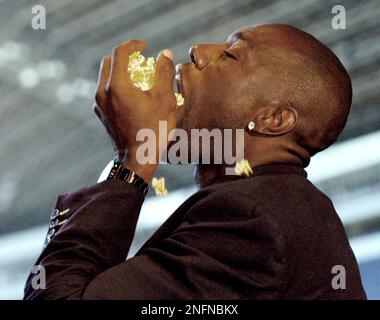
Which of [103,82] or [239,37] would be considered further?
[239,37]

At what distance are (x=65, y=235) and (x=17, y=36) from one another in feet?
9.36

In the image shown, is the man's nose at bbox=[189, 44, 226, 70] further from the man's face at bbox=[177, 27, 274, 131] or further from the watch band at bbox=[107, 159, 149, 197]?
the watch band at bbox=[107, 159, 149, 197]

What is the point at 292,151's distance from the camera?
1337 millimetres

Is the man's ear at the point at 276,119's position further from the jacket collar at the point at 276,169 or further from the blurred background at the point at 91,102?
the blurred background at the point at 91,102

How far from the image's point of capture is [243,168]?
51.7 inches

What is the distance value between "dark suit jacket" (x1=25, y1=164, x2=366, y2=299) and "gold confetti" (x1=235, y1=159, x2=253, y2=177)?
→ 0.08 m

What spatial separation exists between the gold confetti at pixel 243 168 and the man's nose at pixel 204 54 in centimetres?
16


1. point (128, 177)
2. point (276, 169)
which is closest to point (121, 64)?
point (128, 177)

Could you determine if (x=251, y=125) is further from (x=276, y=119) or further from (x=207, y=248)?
(x=207, y=248)

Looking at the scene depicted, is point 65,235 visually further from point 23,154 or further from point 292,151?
point 23,154

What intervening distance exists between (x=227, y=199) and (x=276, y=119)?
0.21 meters

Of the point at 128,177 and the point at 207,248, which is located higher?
the point at 128,177

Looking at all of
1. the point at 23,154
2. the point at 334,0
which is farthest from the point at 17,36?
the point at 334,0

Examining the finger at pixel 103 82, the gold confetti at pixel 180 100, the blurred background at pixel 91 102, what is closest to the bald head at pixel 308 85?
the gold confetti at pixel 180 100
